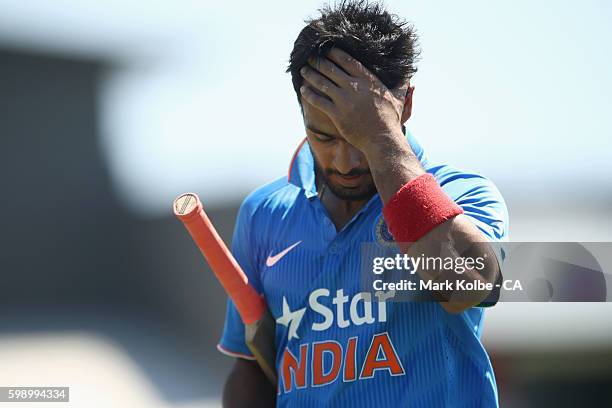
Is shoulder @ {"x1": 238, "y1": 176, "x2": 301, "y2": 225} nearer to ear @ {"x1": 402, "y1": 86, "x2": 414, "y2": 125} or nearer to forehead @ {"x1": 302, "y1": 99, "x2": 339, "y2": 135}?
forehead @ {"x1": 302, "y1": 99, "x2": 339, "y2": 135}

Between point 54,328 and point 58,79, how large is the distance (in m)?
3.85

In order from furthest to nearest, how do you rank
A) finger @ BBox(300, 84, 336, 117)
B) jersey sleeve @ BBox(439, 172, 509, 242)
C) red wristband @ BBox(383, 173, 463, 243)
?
finger @ BBox(300, 84, 336, 117) < jersey sleeve @ BBox(439, 172, 509, 242) < red wristband @ BBox(383, 173, 463, 243)

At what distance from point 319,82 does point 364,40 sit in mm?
199

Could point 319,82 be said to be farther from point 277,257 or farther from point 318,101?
point 277,257

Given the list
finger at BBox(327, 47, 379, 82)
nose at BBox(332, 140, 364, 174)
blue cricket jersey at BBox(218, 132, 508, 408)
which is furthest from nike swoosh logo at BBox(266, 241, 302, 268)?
finger at BBox(327, 47, 379, 82)

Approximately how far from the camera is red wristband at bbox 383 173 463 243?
2139 millimetres

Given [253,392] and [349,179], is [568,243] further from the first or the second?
[253,392]

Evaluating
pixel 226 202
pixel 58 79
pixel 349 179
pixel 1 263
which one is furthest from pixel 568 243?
pixel 58 79

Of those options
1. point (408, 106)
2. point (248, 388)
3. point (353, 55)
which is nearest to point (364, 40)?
point (353, 55)

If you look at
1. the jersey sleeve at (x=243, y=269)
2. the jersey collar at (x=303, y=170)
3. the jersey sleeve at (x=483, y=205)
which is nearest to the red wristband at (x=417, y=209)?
the jersey sleeve at (x=483, y=205)

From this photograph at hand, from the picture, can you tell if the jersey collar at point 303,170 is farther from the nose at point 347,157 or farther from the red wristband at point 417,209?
the red wristband at point 417,209

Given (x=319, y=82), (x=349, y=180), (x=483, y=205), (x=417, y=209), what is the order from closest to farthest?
(x=417, y=209), (x=483, y=205), (x=319, y=82), (x=349, y=180)

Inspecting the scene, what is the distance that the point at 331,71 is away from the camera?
2.43 metres

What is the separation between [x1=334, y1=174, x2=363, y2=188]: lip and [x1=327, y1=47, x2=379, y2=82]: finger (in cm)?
31
